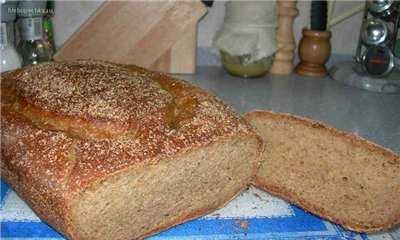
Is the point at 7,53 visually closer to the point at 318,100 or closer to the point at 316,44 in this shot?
the point at 318,100

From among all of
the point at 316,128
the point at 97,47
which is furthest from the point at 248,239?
the point at 97,47

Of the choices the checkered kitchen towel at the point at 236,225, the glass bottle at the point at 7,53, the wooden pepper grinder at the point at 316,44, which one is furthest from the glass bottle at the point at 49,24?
the wooden pepper grinder at the point at 316,44

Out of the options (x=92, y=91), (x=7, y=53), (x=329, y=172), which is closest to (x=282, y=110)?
(x=329, y=172)

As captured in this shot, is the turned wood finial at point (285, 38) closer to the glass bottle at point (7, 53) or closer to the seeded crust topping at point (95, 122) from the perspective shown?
the seeded crust topping at point (95, 122)

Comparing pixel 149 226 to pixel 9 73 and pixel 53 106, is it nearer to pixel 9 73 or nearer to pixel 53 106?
pixel 53 106

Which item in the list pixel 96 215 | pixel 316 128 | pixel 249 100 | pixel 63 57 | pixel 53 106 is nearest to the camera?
pixel 96 215

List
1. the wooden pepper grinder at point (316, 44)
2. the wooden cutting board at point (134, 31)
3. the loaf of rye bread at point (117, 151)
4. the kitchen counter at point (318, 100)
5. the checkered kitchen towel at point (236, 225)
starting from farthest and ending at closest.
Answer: the wooden pepper grinder at point (316, 44), the wooden cutting board at point (134, 31), the kitchen counter at point (318, 100), the checkered kitchen towel at point (236, 225), the loaf of rye bread at point (117, 151)

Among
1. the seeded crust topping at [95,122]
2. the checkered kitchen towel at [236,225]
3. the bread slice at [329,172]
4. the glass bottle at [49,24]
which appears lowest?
the checkered kitchen towel at [236,225]
